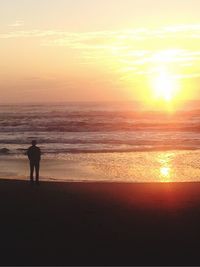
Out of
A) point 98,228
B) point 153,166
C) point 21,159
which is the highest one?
point 21,159

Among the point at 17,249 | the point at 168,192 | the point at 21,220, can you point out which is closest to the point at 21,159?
the point at 168,192

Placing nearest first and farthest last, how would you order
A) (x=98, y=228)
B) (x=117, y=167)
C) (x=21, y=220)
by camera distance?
(x=98, y=228)
(x=21, y=220)
(x=117, y=167)

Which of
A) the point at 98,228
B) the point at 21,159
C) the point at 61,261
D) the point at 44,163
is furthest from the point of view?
the point at 21,159

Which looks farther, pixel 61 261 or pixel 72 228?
pixel 72 228

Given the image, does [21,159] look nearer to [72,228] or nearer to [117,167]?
[117,167]

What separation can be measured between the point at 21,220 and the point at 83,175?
9985 millimetres

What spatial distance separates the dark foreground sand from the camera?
316 inches

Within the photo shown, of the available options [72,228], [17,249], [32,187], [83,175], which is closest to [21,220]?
[72,228]

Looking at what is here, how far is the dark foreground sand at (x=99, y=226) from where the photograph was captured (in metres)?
8.02

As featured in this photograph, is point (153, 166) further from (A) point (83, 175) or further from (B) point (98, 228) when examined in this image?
(B) point (98, 228)

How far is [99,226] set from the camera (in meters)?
9.91

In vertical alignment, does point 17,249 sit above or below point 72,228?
below

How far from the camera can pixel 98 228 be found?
32.0 feet

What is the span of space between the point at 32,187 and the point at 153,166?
894cm
